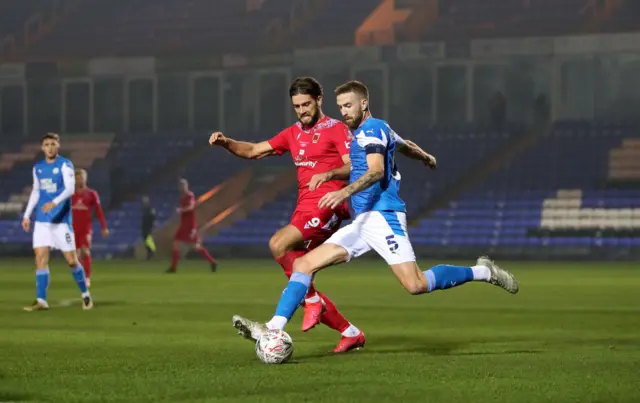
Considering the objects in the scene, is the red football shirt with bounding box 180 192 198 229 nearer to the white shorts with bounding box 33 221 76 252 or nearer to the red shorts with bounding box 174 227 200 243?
the red shorts with bounding box 174 227 200 243

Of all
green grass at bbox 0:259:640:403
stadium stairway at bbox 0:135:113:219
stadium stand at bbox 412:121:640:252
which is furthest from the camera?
stadium stairway at bbox 0:135:113:219

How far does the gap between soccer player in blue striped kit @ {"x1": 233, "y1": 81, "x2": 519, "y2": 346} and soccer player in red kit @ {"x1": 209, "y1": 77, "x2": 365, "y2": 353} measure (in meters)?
0.49

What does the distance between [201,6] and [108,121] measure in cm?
521

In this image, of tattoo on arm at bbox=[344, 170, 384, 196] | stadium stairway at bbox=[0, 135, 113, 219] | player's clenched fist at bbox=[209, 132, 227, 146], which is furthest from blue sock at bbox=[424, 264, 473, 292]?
stadium stairway at bbox=[0, 135, 113, 219]

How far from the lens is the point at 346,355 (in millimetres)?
10258

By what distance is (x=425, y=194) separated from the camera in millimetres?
39094

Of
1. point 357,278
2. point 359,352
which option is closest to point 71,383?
point 359,352

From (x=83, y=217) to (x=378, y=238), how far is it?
42.9 ft

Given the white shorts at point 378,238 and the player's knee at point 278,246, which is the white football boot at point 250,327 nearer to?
the white shorts at point 378,238

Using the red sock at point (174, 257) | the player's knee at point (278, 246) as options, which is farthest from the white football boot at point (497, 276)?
the red sock at point (174, 257)

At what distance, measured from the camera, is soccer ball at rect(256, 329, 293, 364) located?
9.42 meters

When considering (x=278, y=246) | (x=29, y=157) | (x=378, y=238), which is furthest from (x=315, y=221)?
(x=29, y=157)

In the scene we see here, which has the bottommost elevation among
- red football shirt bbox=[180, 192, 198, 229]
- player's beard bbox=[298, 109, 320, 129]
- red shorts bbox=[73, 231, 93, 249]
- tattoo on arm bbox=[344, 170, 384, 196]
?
red football shirt bbox=[180, 192, 198, 229]

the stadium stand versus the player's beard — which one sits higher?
A: the player's beard
